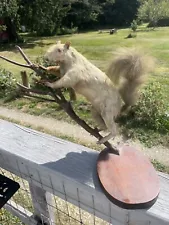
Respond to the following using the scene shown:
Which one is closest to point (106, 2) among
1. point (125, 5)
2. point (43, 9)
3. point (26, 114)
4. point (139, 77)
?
point (125, 5)

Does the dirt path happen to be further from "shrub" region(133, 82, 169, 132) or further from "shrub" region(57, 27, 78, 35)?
"shrub" region(57, 27, 78, 35)

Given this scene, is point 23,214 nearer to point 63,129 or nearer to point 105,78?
point 105,78

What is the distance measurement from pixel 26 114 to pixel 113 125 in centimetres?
429

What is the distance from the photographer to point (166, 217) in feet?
2.26

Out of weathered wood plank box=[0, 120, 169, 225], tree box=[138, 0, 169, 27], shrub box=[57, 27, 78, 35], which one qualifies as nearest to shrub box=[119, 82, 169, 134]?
weathered wood plank box=[0, 120, 169, 225]

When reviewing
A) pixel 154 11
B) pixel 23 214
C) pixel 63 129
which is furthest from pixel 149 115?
pixel 154 11

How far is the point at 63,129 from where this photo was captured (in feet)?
14.3

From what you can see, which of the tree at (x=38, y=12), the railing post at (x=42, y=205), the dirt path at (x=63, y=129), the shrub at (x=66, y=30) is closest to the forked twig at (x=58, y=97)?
the railing post at (x=42, y=205)

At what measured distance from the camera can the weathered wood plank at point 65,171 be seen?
76 centimetres

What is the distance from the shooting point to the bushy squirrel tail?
90 cm

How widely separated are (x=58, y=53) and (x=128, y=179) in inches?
18.1

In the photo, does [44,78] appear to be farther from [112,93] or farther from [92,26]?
[92,26]

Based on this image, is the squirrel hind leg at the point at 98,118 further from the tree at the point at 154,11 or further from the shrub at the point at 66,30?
the tree at the point at 154,11

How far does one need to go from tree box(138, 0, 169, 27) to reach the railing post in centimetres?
2297
